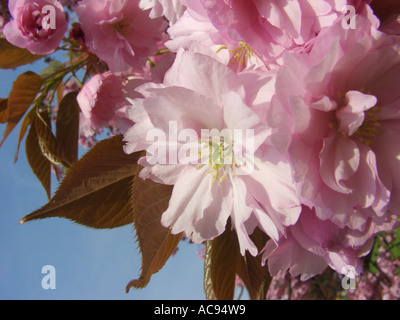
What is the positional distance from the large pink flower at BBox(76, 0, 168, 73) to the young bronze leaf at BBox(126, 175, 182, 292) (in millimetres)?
348

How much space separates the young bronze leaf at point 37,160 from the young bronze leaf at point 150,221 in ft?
1.45

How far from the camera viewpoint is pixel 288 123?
39cm

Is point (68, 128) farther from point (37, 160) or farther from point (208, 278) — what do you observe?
point (208, 278)

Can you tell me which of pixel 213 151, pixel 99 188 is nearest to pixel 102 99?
pixel 99 188

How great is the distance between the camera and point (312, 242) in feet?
1.62

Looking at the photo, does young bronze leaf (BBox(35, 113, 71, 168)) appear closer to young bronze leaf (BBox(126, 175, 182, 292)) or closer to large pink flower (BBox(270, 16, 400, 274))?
young bronze leaf (BBox(126, 175, 182, 292))

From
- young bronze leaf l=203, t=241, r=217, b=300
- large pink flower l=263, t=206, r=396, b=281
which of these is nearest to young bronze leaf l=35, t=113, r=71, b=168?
young bronze leaf l=203, t=241, r=217, b=300

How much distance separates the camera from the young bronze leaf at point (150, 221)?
541mm

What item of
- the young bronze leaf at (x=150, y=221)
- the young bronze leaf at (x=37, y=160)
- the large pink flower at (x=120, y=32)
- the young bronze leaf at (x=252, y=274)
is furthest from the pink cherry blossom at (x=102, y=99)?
the young bronze leaf at (x=252, y=274)

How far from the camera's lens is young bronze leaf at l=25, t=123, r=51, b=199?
878 mm

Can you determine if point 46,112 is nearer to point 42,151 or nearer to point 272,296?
point 42,151

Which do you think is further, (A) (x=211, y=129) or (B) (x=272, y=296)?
(B) (x=272, y=296)

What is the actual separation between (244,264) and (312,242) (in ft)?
0.57
